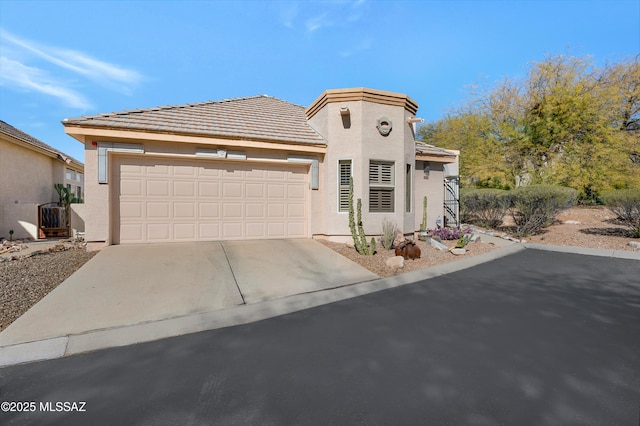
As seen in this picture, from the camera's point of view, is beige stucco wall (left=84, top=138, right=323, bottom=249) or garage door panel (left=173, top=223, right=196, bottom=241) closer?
beige stucco wall (left=84, top=138, right=323, bottom=249)

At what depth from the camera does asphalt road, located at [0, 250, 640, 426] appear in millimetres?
2309

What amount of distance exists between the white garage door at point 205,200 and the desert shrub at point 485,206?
9.13 meters

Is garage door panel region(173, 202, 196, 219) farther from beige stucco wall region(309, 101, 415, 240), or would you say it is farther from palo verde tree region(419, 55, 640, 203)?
palo verde tree region(419, 55, 640, 203)

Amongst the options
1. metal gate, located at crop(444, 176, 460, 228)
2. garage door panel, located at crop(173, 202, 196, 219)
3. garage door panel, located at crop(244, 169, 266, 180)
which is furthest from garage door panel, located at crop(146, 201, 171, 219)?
metal gate, located at crop(444, 176, 460, 228)

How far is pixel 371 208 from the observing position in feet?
30.3

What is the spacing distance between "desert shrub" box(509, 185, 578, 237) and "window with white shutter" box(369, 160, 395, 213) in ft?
20.1

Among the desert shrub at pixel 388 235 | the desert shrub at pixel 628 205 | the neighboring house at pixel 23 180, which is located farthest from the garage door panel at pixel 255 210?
the desert shrub at pixel 628 205

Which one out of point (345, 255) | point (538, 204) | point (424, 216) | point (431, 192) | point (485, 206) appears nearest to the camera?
point (345, 255)

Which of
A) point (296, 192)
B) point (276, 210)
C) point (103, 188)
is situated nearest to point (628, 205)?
point (296, 192)

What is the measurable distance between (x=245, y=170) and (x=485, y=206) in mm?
11429

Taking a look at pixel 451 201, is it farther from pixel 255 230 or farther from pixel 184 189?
pixel 184 189

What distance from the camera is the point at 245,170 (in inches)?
364

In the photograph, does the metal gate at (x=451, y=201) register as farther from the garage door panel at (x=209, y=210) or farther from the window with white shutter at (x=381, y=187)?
the garage door panel at (x=209, y=210)

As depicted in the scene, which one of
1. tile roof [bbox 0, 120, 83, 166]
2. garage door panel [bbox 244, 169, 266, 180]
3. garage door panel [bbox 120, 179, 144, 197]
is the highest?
tile roof [bbox 0, 120, 83, 166]
